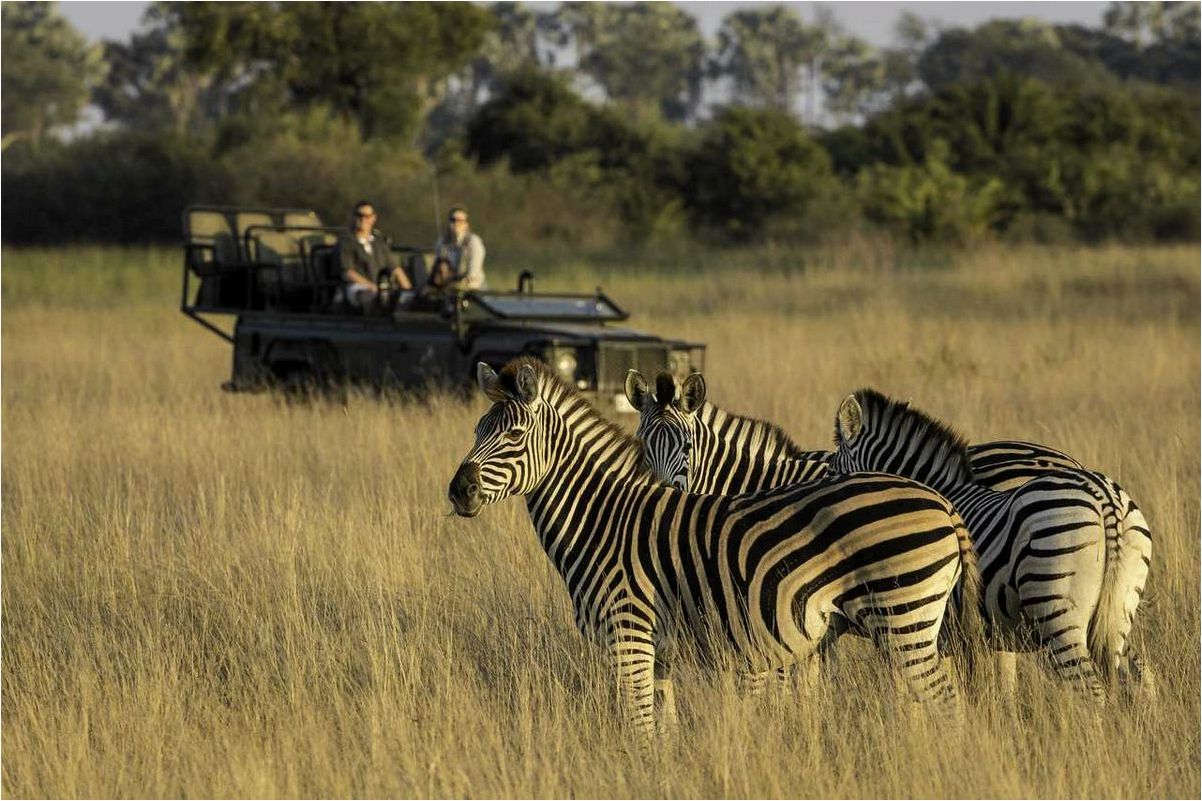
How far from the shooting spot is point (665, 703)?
5.21 meters

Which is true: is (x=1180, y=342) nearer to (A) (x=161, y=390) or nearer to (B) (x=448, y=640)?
(A) (x=161, y=390)

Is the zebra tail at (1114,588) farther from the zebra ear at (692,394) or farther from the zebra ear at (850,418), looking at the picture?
the zebra ear at (692,394)

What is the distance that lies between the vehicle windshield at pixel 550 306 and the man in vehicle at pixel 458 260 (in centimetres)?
36

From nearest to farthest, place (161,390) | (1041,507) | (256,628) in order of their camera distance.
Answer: (1041,507) < (256,628) < (161,390)

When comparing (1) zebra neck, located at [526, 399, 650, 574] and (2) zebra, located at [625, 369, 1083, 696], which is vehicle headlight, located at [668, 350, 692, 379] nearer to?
(2) zebra, located at [625, 369, 1083, 696]

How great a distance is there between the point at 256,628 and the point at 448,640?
107cm

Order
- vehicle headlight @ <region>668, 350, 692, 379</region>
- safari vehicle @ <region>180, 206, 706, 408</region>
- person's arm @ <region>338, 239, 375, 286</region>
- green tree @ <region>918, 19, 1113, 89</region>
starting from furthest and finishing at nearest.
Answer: green tree @ <region>918, 19, 1113, 89</region> < person's arm @ <region>338, 239, 375, 286</region> < vehicle headlight @ <region>668, 350, 692, 379</region> < safari vehicle @ <region>180, 206, 706, 408</region>

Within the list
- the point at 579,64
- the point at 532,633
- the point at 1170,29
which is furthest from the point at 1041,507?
the point at 579,64

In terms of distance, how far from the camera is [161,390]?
642 inches

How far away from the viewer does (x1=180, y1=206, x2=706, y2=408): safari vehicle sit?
13.2 m

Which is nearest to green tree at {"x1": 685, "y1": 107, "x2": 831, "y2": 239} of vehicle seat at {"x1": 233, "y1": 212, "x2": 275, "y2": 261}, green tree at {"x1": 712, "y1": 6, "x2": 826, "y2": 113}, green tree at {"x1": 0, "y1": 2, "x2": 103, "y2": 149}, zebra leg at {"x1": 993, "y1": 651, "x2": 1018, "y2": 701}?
vehicle seat at {"x1": 233, "y1": 212, "x2": 275, "y2": 261}

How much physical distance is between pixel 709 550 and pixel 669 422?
4.02ft

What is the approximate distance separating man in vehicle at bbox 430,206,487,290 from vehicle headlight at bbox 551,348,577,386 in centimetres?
137

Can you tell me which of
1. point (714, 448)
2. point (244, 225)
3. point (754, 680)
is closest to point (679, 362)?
point (244, 225)
